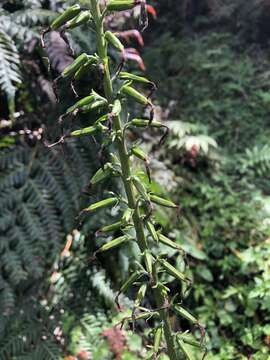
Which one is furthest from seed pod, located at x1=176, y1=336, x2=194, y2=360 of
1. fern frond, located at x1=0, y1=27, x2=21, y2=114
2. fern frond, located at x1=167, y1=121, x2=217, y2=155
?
fern frond, located at x1=167, y1=121, x2=217, y2=155

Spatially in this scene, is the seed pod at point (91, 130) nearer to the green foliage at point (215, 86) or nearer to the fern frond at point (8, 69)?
the fern frond at point (8, 69)

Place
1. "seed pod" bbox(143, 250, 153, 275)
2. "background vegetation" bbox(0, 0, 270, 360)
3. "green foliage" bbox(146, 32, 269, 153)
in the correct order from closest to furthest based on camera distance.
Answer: "seed pod" bbox(143, 250, 153, 275) → "background vegetation" bbox(0, 0, 270, 360) → "green foliage" bbox(146, 32, 269, 153)

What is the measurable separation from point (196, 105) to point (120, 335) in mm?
2297

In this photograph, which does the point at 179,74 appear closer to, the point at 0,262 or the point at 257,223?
the point at 257,223

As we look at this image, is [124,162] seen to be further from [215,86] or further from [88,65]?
[215,86]

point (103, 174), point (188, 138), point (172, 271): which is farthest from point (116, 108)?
point (188, 138)

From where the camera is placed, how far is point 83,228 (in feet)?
7.82

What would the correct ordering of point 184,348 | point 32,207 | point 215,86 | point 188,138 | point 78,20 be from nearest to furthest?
point 78,20, point 184,348, point 32,207, point 188,138, point 215,86

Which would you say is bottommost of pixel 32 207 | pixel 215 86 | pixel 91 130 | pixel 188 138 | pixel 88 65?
pixel 215 86

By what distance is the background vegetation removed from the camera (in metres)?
2.18

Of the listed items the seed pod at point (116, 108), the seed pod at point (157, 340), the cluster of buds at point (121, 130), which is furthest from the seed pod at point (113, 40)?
the seed pod at point (157, 340)

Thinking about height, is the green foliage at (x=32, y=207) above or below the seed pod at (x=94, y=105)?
below

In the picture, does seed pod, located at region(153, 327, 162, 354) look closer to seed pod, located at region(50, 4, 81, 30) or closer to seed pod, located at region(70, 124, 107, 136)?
seed pod, located at region(70, 124, 107, 136)

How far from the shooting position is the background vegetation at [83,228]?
2176mm
